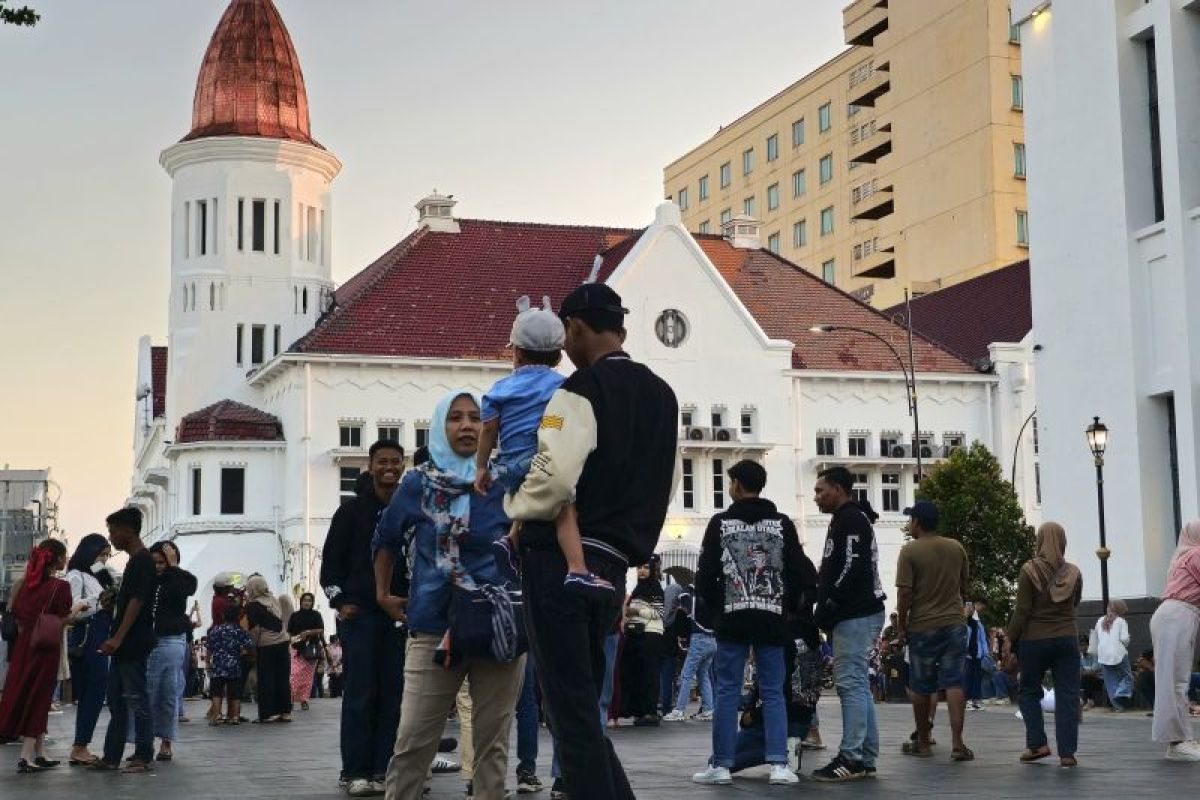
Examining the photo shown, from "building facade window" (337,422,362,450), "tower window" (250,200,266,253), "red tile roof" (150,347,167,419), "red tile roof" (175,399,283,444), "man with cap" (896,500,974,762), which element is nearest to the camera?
"man with cap" (896,500,974,762)

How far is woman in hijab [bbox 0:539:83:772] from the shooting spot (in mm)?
14797

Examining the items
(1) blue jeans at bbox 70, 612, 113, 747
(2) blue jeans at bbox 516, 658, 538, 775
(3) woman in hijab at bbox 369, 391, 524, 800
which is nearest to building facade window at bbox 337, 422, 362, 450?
(1) blue jeans at bbox 70, 612, 113, 747

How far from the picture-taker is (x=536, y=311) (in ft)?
29.7

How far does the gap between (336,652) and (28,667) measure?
28.6 meters

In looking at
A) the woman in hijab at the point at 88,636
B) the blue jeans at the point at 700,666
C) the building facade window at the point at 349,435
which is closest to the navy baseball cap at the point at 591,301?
the woman in hijab at the point at 88,636

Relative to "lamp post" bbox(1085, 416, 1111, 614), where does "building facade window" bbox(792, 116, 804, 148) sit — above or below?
above

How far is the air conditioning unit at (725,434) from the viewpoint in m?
70.2

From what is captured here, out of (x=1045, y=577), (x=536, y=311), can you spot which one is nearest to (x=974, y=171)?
(x=1045, y=577)

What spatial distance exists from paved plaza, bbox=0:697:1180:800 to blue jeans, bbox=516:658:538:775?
12.3 inches

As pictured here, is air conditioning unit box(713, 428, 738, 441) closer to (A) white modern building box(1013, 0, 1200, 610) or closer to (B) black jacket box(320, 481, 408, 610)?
(A) white modern building box(1013, 0, 1200, 610)

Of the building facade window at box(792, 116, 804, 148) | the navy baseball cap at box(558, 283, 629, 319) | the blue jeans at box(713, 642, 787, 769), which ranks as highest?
the building facade window at box(792, 116, 804, 148)

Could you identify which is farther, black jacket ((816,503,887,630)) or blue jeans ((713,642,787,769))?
black jacket ((816,503,887,630))

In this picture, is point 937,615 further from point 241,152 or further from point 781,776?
point 241,152

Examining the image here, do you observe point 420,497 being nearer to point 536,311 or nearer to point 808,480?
point 536,311
